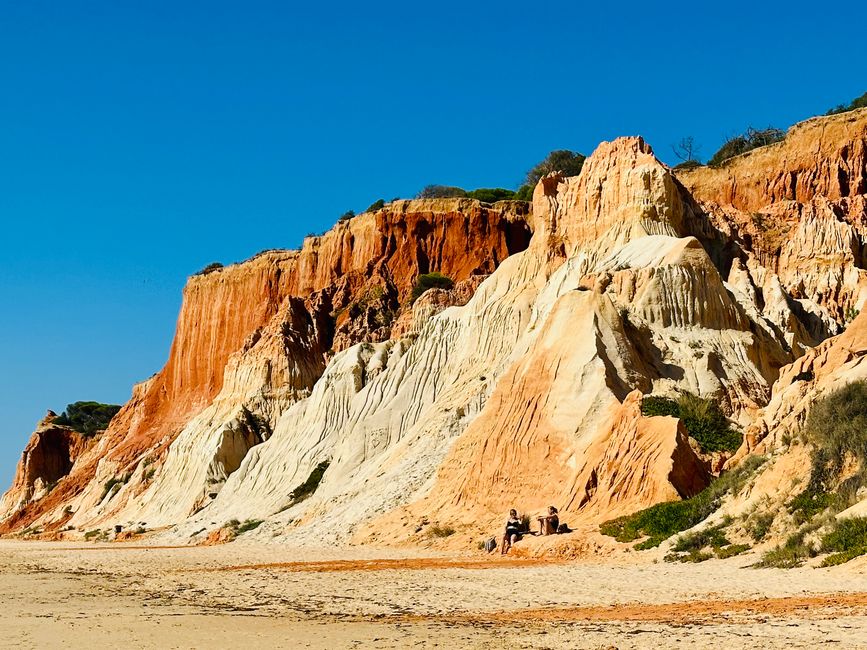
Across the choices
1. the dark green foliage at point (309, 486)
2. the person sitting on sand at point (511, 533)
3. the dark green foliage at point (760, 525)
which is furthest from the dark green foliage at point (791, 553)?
the dark green foliage at point (309, 486)

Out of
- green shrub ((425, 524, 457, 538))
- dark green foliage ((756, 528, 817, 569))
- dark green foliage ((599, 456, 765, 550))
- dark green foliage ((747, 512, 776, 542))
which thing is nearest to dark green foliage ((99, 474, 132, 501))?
green shrub ((425, 524, 457, 538))

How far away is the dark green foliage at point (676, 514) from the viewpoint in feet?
74.5

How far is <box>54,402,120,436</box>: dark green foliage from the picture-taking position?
93562 mm

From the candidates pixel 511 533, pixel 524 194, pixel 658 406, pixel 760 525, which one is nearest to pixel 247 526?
pixel 658 406

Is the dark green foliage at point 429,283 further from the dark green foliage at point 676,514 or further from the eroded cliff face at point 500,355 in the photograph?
the dark green foliage at point 676,514

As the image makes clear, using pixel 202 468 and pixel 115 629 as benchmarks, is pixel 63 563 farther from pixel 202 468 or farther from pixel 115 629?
pixel 202 468

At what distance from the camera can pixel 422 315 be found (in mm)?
58750

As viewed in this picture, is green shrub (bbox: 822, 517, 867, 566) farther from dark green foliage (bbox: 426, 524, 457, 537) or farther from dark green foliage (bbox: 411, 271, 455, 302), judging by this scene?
dark green foliage (bbox: 411, 271, 455, 302)

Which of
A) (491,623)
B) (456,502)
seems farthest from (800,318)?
(491,623)

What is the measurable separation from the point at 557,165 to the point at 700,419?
6226 centimetres

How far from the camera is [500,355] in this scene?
147 ft

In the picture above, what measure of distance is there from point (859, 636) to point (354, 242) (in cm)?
6623

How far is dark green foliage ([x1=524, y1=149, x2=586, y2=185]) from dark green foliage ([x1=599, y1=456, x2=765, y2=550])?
6543 centimetres

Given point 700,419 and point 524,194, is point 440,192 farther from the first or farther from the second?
point 700,419
